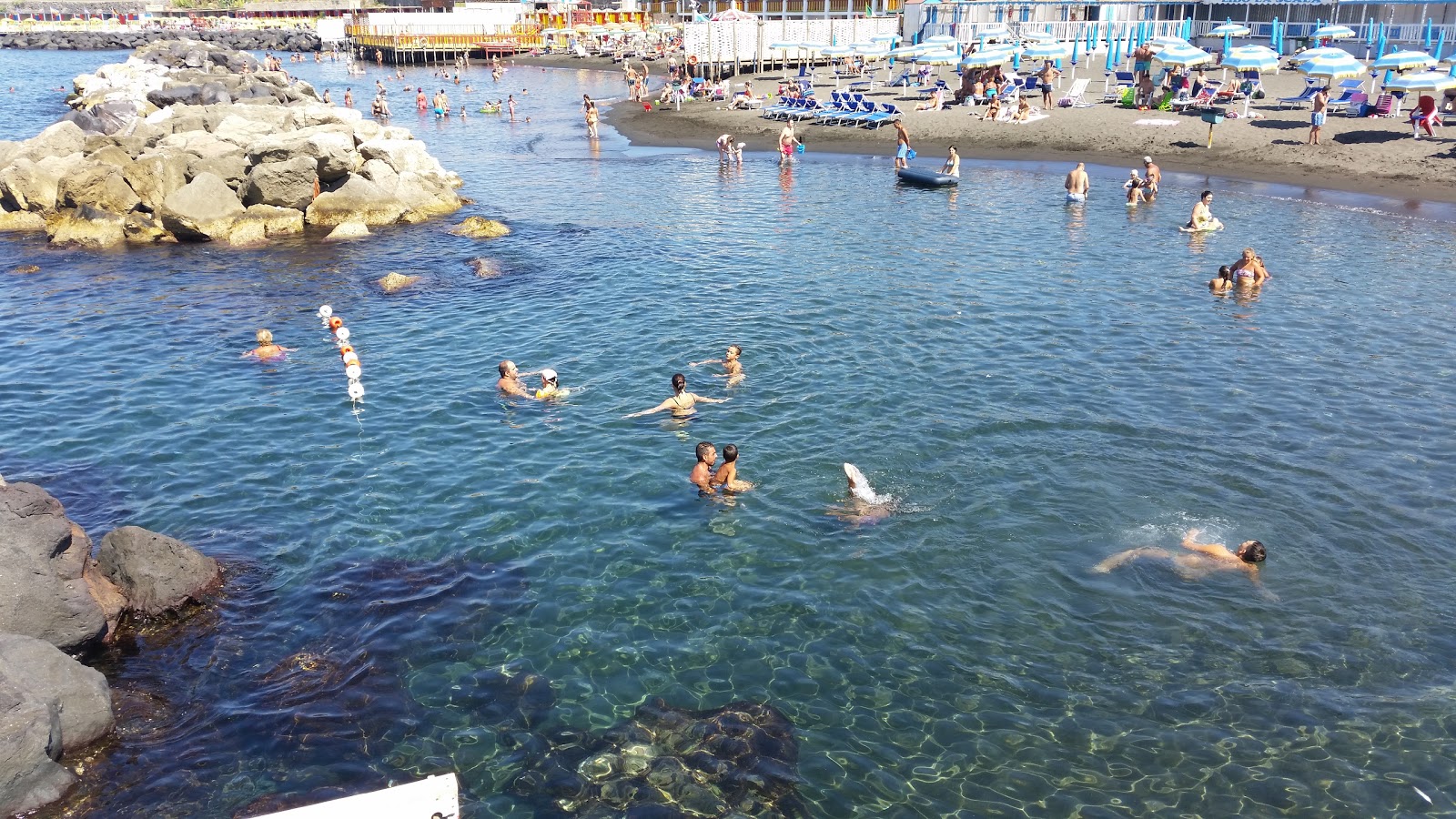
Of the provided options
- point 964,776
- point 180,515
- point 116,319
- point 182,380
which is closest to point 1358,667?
point 964,776

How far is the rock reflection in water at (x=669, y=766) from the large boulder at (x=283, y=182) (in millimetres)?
25882

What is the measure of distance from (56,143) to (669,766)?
36.0 meters

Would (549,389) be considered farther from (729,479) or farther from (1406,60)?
(1406,60)

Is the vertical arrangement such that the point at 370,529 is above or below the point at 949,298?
below

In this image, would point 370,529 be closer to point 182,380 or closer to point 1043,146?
point 182,380

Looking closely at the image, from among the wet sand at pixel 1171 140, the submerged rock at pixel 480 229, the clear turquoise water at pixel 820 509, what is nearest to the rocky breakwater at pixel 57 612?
the clear turquoise water at pixel 820 509

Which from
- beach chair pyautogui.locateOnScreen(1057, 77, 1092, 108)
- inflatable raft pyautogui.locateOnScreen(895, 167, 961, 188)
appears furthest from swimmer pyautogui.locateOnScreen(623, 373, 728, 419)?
beach chair pyautogui.locateOnScreen(1057, 77, 1092, 108)

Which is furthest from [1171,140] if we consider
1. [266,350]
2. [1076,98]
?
[266,350]

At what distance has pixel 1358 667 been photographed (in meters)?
11.1

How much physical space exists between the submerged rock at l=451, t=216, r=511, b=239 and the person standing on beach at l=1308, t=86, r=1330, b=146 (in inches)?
1130

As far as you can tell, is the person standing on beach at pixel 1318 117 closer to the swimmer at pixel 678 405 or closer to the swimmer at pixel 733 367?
the swimmer at pixel 733 367

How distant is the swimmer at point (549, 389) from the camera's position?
1830cm

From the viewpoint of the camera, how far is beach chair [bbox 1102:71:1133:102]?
1801 inches

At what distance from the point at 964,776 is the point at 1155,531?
18.9 ft
